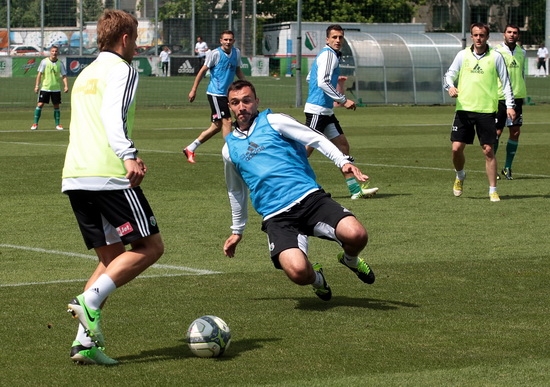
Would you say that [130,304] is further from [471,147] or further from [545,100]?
[545,100]

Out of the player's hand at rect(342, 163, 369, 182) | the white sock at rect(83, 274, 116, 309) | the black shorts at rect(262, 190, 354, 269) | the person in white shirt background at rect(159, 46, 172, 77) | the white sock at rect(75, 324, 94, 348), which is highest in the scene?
the person in white shirt background at rect(159, 46, 172, 77)

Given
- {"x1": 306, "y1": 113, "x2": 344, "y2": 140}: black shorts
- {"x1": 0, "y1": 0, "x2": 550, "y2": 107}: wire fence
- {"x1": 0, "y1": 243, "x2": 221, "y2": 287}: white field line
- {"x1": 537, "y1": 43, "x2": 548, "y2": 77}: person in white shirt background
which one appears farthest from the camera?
{"x1": 537, "y1": 43, "x2": 548, "y2": 77}: person in white shirt background

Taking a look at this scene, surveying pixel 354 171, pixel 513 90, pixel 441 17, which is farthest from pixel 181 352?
pixel 441 17

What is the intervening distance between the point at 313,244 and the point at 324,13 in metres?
58.8

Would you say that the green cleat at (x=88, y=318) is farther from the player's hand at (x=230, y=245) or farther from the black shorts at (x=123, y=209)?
the player's hand at (x=230, y=245)

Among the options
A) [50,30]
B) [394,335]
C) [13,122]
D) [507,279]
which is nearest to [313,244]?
[507,279]

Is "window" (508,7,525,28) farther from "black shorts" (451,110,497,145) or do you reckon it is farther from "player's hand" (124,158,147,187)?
"player's hand" (124,158,147,187)

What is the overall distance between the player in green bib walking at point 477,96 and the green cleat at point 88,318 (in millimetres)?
9458

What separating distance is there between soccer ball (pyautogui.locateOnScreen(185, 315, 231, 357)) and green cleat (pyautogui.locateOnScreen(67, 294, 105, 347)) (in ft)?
1.84

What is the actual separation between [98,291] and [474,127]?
9765mm

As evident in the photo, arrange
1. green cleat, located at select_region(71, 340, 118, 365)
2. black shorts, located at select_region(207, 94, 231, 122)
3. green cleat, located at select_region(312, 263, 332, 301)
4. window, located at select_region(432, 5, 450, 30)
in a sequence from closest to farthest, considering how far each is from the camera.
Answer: green cleat, located at select_region(71, 340, 118, 365)
green cleat, located at select_region(312, 263, 332, 301)
black shorts, located at select_region(207, 94, 231, 122)
window, located at select_region(432, 5, 450, 30)

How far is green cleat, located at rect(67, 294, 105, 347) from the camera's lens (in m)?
6.40

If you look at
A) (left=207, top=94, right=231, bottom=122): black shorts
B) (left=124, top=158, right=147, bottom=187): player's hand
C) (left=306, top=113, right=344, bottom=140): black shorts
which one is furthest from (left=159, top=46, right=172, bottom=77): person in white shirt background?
(left=124, top=158, right=147, bottom=187): player's hand

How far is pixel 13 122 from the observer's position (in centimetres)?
3177
